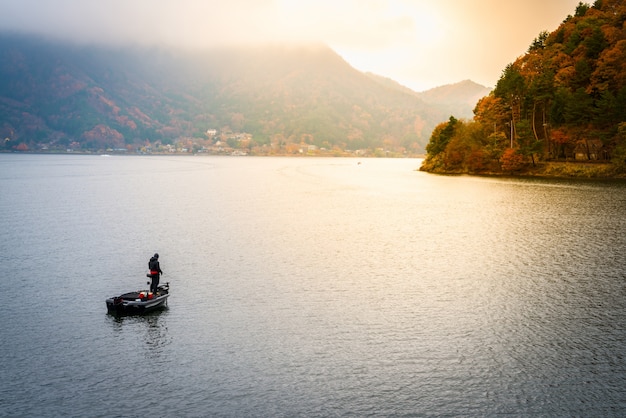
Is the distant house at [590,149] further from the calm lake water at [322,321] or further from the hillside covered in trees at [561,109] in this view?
the calm lake water at [322,321]

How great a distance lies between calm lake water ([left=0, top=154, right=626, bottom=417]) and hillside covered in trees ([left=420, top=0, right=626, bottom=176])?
63.8 metres

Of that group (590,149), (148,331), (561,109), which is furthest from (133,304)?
(590,149)

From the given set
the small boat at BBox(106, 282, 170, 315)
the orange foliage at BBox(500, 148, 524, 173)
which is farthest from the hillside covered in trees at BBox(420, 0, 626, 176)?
the small boat at BBox(106, 282, 170, 315)

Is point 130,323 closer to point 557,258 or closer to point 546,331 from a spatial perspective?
point 546,331

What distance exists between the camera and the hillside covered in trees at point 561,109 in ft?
389

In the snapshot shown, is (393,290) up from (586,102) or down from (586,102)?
down

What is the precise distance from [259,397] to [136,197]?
95.0 meters

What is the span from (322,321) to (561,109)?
121 m

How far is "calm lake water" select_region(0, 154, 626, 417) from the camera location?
2089 cm

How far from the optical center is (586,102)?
120 meters

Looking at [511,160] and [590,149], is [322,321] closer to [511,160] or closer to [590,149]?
[511,160]

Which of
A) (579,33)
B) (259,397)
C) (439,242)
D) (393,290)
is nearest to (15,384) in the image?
(259,397)

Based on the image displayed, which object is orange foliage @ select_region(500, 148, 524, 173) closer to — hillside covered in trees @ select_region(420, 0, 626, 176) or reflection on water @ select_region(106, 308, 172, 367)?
hillside covered in trees @ select_region(420, 0, 626, 176)

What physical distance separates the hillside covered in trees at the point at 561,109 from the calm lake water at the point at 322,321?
6377 centimetres
